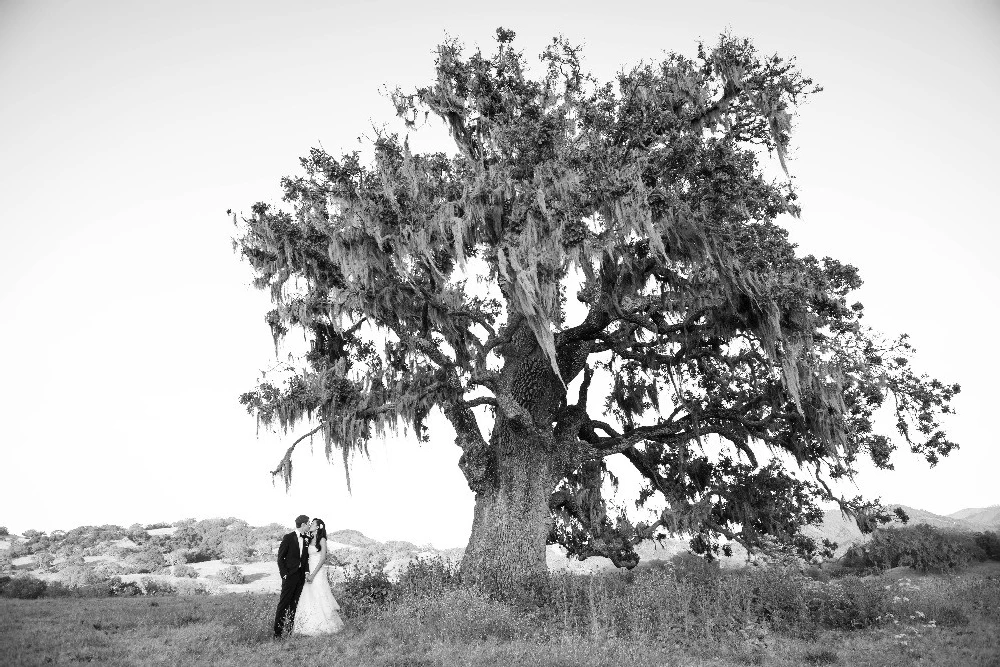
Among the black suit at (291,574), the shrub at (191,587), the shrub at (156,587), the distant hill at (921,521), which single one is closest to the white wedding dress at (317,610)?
the black suit at (291,574)

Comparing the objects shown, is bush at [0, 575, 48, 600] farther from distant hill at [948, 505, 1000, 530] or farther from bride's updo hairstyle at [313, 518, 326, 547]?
distant hill at [948, 505, 1000, 530]

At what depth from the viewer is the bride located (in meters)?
9.43

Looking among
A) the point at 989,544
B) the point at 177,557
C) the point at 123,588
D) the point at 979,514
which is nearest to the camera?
the point at 123,588

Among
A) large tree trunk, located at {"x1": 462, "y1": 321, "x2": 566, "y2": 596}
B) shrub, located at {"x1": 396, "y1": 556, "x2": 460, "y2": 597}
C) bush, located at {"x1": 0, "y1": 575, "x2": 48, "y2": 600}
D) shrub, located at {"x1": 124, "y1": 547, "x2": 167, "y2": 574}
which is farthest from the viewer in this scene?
shrub, located at {"x1": 124, "y1": 547, "x2": 167, "y2": 574}

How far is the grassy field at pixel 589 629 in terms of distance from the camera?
7977 millimetres

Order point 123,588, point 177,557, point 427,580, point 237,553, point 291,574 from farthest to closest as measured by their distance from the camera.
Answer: point 237,553 → point 177,557 → point 123,588 → point 427,580 → point 291,574

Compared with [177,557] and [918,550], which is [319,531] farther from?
[177,557]

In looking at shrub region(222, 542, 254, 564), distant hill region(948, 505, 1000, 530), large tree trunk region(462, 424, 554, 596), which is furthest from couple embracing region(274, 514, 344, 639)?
distant hill region(948, 505, 1000, 530)

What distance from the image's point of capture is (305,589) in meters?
9.71

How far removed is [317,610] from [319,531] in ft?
3.82

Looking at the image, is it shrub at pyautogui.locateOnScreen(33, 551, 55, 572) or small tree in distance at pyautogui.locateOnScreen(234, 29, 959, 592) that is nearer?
small tree in distance at pyautogui.locateOnScreen(234, 29, 959, 592)

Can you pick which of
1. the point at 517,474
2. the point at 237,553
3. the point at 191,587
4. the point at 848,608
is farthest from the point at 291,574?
the point at 237,553

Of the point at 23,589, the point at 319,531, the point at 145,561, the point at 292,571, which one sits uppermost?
the point at 319,531

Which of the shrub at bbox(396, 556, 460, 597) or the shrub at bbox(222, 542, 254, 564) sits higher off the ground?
the shrub at bbox(222, 542, 254, 564)
